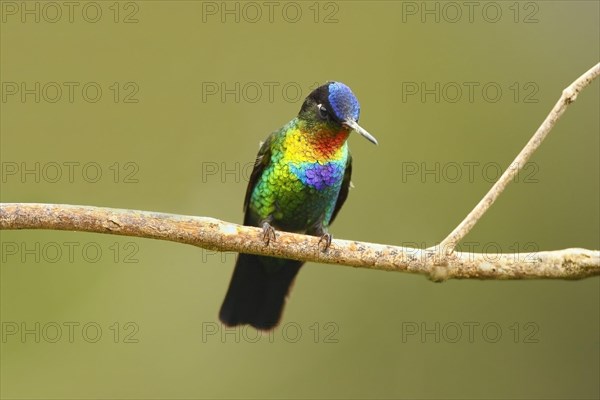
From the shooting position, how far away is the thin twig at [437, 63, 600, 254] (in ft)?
11.7

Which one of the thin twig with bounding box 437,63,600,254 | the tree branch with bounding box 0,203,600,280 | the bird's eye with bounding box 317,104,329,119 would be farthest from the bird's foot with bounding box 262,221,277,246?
the bird's eye with bounding box 317,104,329,119

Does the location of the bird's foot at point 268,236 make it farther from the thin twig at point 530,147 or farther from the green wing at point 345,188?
the green wing at point 345,188

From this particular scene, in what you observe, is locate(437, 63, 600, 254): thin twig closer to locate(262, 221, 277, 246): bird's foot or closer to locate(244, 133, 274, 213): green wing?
locate(262, 221, 277, 246): bird's foot

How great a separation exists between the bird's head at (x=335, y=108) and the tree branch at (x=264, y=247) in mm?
870

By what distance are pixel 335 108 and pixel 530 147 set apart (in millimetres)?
1266

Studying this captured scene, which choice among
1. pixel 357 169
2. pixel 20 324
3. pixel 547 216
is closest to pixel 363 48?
pixel 357 169

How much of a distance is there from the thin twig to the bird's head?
0.91 meters

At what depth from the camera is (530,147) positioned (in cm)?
366

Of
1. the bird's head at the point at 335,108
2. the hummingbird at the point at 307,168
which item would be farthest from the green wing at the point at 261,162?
the bird's head at the point at 335,108

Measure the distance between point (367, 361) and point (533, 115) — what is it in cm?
240

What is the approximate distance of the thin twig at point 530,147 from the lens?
11.7 ft

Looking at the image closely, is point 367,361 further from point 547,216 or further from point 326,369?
point 547,216

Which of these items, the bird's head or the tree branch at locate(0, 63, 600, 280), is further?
the bird's head

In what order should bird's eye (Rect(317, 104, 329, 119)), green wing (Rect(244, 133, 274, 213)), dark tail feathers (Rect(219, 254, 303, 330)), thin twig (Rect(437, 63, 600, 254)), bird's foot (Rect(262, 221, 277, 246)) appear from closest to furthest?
thin twig (Rect(437, 63, 600, 254))
bird's foot (Rect(262, 221, 277, 246))
bird's eye (Rect(317, 104, 329, 119))
green wing (Rect(244, 133, 274, 213))
dark tail feathers (Rect(219, 254, 303, 330))
